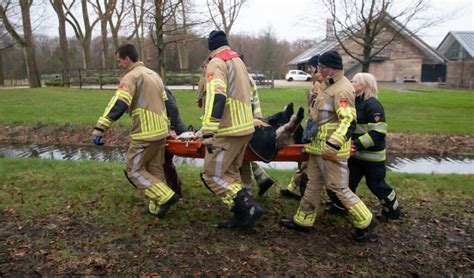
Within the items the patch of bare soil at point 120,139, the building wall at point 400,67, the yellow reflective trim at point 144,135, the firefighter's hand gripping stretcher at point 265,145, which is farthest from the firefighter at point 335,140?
the building wall at point 400,67

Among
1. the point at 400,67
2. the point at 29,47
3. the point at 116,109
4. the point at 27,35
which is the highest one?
the point at 27,35

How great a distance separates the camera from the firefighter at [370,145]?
15.7ft

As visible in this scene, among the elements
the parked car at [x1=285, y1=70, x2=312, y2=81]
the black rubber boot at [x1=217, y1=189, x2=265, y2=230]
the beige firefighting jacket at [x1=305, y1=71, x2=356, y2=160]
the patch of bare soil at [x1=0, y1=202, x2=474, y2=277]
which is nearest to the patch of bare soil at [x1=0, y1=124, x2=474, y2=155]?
the patch of bare soil at [x1=0, y1=202, x2=474, y2=277]

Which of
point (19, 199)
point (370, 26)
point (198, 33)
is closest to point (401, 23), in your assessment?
A: point (370, 26)

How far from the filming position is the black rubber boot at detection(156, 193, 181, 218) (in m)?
4.98

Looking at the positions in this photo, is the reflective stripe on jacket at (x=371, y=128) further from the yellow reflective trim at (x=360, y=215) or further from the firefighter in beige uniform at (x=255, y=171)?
the firefighter in beige uniform at (x=255, y=171)

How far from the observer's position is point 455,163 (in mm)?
10180

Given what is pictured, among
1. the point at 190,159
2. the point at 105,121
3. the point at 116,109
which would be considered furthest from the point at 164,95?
the point at 190,159

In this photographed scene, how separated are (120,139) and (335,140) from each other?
8.93 metres

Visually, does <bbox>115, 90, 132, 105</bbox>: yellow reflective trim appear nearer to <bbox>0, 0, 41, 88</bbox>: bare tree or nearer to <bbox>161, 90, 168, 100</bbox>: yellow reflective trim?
<bbox>161, 90, 168, 100</bbox>: yellow reflective trim

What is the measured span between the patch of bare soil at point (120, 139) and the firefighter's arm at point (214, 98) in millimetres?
8061

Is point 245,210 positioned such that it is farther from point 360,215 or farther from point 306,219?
point 360,215

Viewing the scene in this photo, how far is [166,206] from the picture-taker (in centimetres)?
500

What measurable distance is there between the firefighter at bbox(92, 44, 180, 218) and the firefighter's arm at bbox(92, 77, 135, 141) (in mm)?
11
